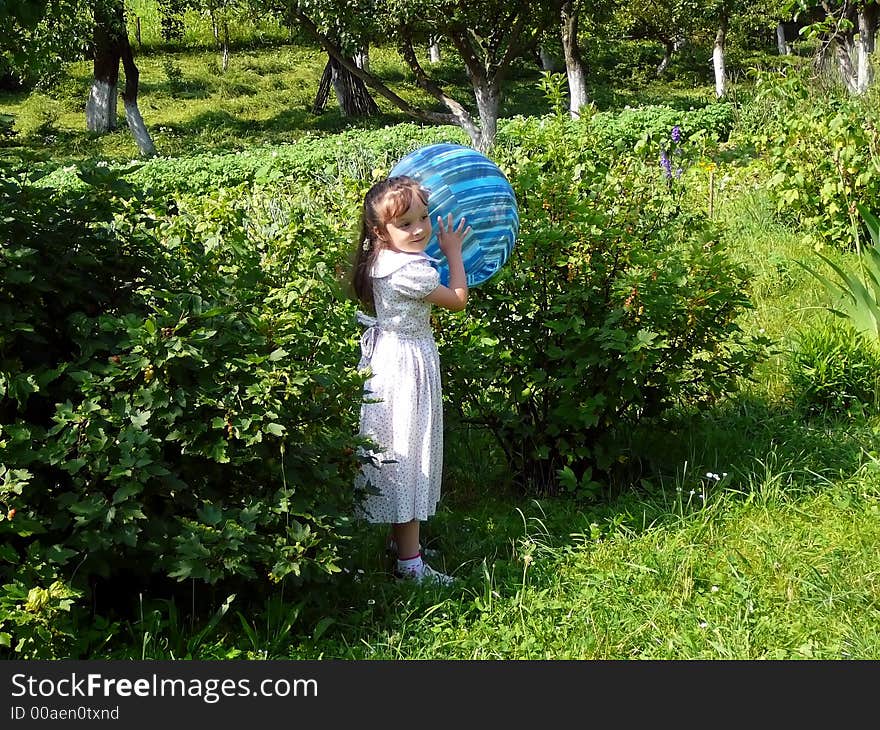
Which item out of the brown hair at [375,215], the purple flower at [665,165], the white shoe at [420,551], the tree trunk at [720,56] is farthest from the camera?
the tree trunk at [720,56]

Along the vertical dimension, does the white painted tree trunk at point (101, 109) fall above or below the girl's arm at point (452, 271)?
above

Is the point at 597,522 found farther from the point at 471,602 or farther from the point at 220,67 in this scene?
the point at 220,67

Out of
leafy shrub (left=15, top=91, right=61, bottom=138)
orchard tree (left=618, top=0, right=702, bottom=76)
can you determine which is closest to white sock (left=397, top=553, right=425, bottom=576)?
leafy shrub (left=15, top=91, right=61, bottom=138)

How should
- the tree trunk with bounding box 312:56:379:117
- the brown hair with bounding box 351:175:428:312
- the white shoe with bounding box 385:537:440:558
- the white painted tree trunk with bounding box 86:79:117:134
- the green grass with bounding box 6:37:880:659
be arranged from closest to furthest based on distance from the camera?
the green grass with bounding box 6:37:880:659 < the brown hair with bounding box 351:175:428:312 < the white shoe with bounding box 385:537:440:558 < the white painted tree trunk with bounding box 86:79:117:134 < the tree trunk with bounding box 312:56:379:117

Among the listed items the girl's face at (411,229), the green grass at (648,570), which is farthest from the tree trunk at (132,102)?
the girl's face at (411,229)

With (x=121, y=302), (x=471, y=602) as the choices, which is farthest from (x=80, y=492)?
(x=471, y=602)

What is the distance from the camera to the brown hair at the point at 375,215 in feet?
11.0

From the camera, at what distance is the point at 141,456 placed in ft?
8.69

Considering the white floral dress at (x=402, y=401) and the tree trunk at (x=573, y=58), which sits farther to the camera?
the tree trunk at (x=573, y=58)

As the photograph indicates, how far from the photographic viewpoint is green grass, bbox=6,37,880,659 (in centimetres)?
290

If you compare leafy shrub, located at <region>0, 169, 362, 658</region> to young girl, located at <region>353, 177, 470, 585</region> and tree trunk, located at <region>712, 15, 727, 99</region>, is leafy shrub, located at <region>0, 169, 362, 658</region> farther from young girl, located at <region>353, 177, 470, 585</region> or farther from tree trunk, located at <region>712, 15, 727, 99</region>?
tree trunk, located at <region>712, 15, 727, 99</region>

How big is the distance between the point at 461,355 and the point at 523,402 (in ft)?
1.07

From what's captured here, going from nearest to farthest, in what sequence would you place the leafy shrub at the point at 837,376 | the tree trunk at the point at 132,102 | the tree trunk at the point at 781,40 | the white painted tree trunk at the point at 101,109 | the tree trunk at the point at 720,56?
the leafy shrub at the point at 837,376
the tree trunk at the point at 132,102
the white painted tree trunk at the point at 101,109
the tree trunk at the point at 720,56
the tree trunk at the point at 781,40

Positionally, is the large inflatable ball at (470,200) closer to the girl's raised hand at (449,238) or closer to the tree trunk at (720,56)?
the girl's raised hand at (449,238)
